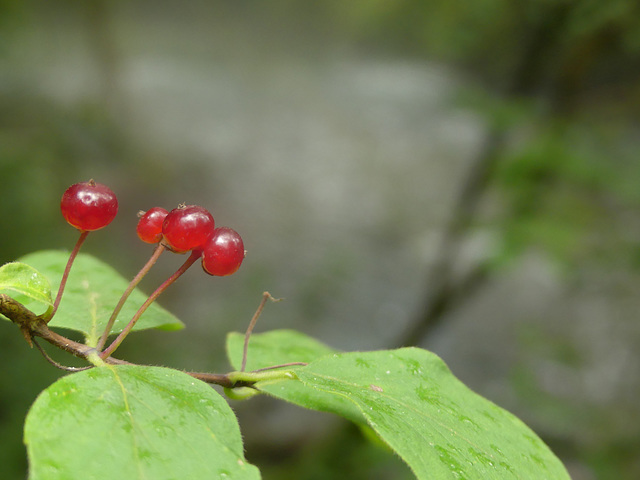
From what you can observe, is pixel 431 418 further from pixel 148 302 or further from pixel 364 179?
pixel 364 179

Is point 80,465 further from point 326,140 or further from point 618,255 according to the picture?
point 326,140

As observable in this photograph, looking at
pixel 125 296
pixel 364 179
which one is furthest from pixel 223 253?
pixel 364 179

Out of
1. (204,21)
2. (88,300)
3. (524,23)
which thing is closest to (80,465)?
(88,300)

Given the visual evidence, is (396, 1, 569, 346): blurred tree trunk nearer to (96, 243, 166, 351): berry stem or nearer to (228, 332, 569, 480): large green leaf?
(228, 332, 569, 480): large green leaf

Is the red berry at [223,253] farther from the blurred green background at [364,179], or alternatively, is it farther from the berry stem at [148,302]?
the blurred green background at [364,179]

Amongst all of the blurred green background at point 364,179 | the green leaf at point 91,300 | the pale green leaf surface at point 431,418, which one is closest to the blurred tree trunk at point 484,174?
the blurred green background at point 364,179

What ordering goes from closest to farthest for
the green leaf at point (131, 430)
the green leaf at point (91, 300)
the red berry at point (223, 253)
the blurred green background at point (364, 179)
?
1. the green leaf at point (131, 430)
2. the red berry at point (223, 253)
3. the green leaf at point (91, 300)
4. the blurred green background at point (364, 179)
